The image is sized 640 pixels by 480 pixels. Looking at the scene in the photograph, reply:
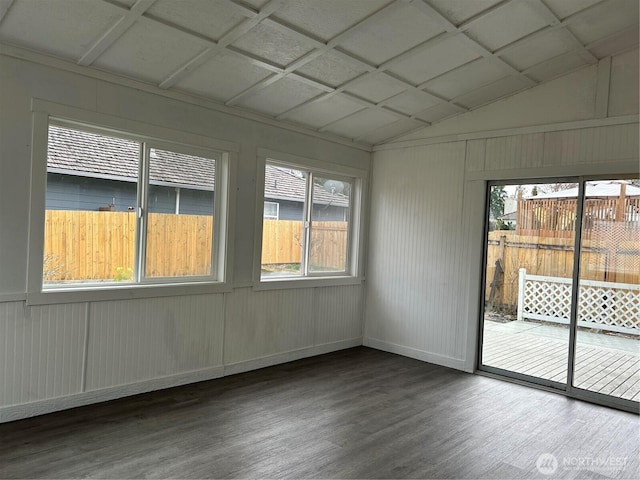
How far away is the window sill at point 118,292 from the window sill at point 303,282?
47 centimetres

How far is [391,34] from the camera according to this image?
139 inches

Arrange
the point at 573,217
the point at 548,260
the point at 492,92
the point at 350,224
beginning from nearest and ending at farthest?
the point at 573,217 → the point at 548,260 → the point at 492,92 → the point at 350,224

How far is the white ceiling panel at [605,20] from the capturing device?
3.47 meters

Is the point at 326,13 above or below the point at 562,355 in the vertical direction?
above

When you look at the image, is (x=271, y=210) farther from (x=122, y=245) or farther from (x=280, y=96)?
(x=122, y=245)

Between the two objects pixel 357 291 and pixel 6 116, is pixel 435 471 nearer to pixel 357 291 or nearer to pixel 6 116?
pixel 357 291

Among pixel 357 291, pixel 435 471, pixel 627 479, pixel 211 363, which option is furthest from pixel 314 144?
pixel 627 479

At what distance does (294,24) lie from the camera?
3.29 meters

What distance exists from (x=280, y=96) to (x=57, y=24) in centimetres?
196

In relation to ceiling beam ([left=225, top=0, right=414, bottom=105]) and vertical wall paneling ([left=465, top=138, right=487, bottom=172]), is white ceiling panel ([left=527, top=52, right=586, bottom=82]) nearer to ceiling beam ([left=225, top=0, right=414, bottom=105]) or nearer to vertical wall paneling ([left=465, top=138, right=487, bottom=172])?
vertical wall paneling ([left=465, top=138, right=487, bottom=172])

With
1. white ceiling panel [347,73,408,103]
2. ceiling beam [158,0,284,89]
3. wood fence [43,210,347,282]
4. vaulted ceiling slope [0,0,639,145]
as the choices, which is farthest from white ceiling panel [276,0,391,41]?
wood fence [43,210,347,282]

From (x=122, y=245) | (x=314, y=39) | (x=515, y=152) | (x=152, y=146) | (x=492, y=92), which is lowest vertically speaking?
(x=122, y=245)

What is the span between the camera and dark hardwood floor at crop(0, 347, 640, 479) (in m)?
2.82

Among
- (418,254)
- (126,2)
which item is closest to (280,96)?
(126,2)
